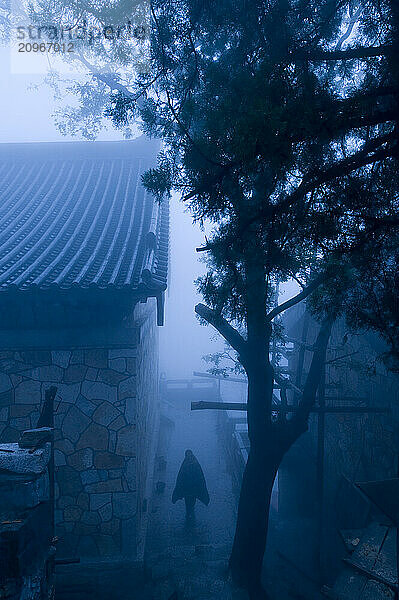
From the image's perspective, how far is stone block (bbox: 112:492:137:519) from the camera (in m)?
6.15

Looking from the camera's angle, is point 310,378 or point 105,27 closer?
point 310,378

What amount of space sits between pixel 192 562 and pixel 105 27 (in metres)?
9.51

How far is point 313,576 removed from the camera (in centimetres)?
685

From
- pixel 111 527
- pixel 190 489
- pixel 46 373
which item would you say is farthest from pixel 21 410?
pixel 190 489

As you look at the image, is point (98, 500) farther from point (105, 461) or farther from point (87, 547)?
point (87, 547)

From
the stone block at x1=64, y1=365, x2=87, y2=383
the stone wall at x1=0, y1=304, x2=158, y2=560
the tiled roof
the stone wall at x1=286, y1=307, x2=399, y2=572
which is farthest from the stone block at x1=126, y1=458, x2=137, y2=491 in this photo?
the stone wall at x1=286, y1=307, x2=399, y2=572

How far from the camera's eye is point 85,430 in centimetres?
620

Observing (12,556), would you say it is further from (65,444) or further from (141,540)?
(141,540)

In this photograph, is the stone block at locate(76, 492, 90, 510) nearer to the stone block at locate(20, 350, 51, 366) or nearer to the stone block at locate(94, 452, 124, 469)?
the stone block at locate(94, 452, 124, 469)

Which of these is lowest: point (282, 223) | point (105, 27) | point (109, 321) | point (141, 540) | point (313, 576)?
point (313, 576)

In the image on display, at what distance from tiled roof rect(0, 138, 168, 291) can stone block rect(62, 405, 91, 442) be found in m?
2.02

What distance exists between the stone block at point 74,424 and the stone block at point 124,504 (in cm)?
105

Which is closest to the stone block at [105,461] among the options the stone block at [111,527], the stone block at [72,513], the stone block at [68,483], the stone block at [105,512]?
the stone block at [68,483]

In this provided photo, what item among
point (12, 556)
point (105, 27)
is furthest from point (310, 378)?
point (105, 27)
